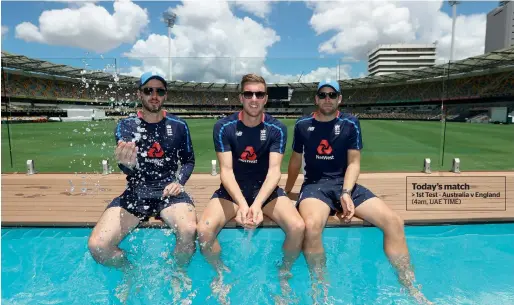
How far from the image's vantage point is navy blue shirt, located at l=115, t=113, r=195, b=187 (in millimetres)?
3713

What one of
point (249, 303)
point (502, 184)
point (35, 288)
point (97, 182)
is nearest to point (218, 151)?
point (249, 303)

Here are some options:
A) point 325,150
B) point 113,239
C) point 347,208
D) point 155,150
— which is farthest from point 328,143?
point 113,239

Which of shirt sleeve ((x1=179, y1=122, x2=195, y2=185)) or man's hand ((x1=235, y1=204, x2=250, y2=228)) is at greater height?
shirt sleeve ((x1=179, y1=122, x2=195, y2=185))

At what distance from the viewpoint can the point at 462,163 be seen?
9375mm

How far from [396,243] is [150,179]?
2988 mm

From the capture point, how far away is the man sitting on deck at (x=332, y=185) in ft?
11.2

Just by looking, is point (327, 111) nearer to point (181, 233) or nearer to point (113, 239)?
point (181, 233)

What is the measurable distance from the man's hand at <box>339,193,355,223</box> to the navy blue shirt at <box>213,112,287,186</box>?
929 mm

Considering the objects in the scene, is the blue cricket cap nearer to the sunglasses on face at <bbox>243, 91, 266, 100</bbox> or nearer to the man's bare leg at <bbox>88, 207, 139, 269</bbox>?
the sunglasses on face at <bbox>243, 91, 266, 100</bbox>

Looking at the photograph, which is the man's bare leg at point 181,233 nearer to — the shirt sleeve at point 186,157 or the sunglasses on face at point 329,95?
the shirt sleeve at point 186,157

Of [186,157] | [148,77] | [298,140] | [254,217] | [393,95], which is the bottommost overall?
[254,217]

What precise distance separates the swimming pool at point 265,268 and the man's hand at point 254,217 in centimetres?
90

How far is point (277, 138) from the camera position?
373 centimetres

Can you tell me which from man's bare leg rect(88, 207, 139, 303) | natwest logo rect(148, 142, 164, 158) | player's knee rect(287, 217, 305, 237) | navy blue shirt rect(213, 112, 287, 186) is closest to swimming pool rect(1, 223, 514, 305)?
man's bare leg rect(88, 207, 139, 303)
